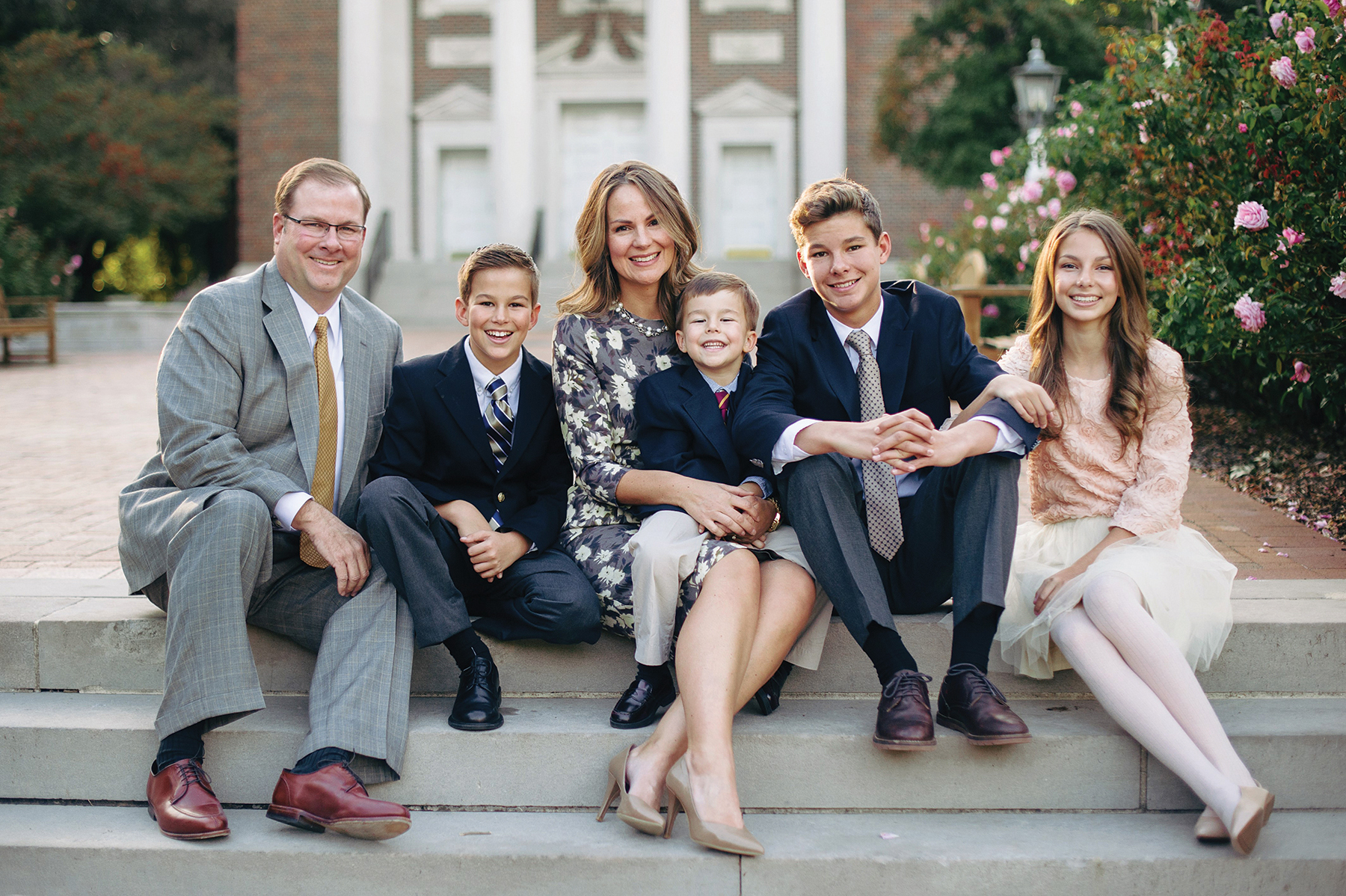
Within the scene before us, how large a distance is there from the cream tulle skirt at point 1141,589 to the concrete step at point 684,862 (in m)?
0.46

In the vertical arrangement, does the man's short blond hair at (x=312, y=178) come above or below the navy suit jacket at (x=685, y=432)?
above

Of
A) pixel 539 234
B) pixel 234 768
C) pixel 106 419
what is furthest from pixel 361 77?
pixel 234 768

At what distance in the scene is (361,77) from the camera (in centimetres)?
1805

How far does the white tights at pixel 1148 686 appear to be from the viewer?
249 centimetres

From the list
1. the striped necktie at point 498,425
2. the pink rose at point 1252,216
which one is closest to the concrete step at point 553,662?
the striped necktie at point 498,425

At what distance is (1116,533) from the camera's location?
2.99 meters

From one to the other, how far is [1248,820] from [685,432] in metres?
1.67

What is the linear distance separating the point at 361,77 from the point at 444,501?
55.3 feet

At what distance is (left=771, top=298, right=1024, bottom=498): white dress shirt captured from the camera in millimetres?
2785

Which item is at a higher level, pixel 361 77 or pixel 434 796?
pixel 361 77

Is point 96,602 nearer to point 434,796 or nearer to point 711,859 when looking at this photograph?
point 434,796

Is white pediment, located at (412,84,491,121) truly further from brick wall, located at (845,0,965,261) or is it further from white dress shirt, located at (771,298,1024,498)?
white dress shirt, located at (771,298,1024,498)

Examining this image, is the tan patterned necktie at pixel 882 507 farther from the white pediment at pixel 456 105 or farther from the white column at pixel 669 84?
the white pediment at pixel 456 105

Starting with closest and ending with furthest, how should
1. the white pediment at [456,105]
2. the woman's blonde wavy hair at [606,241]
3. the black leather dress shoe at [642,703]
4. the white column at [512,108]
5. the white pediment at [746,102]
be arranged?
the black leather dress shoe at [642,703] → the woman's blonde wavy hair at [606,241] → the white column at [512,108] → the white pediment at [746,102] → the white pediment at [456,105]
